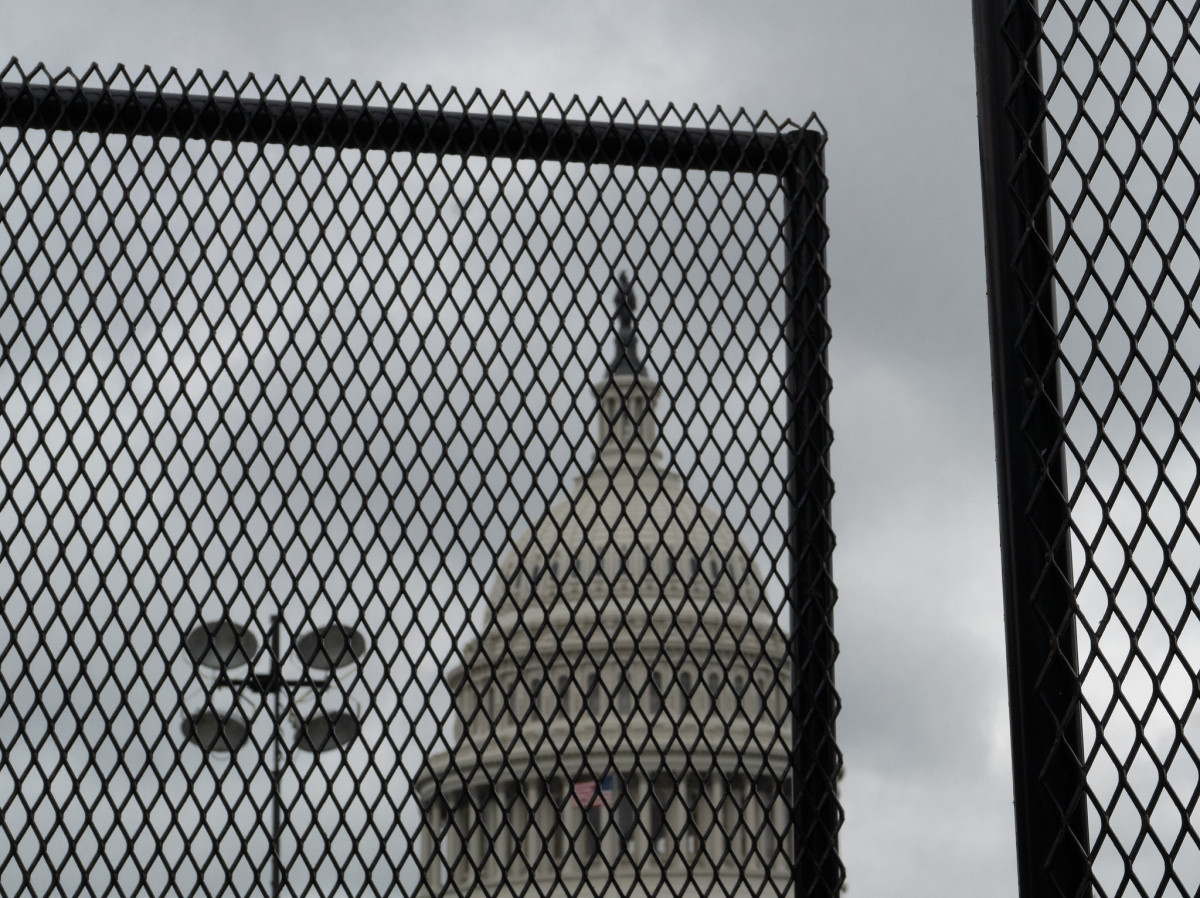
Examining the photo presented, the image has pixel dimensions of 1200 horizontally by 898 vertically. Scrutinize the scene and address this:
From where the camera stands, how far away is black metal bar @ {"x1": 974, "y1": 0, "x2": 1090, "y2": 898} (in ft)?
6.73

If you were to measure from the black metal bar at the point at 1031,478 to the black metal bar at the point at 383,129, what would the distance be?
977 millimetres

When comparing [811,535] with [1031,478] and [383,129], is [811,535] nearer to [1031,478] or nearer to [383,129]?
[1031,478]

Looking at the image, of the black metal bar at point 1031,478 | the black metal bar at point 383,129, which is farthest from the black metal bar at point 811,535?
the black metal bar at point 1031,478

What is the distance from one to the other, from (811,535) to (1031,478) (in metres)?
0.87

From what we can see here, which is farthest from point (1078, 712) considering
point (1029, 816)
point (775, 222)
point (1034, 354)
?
point (775, 222)

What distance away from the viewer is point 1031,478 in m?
2.15

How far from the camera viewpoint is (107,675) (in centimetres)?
279

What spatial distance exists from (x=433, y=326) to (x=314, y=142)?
19.0 inches

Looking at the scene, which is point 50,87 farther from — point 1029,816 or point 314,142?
point 1029,816

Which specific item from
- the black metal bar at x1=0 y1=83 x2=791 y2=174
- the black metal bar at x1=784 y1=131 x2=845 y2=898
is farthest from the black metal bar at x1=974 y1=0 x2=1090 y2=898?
the black metal bar at x1=0 y1=83 x2=791 y2=174

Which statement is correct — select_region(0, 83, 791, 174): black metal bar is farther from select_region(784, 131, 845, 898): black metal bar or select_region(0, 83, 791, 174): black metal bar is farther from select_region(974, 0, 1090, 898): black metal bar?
select_region(974, 0, 1090, 898): black metal bar

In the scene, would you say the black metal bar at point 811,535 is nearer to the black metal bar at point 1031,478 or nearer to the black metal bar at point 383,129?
the black metal bar at point 383,129

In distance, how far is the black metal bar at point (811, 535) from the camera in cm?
285

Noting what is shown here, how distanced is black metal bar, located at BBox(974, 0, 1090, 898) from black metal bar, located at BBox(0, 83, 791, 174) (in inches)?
38.5
